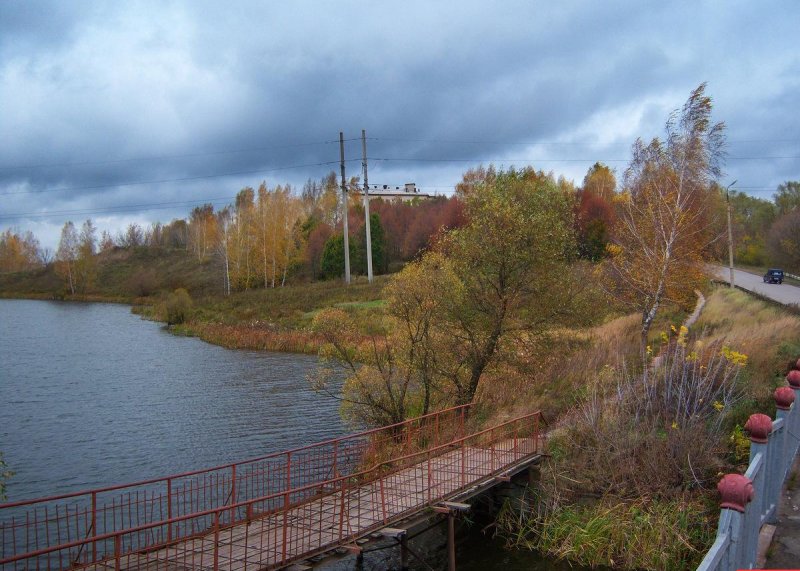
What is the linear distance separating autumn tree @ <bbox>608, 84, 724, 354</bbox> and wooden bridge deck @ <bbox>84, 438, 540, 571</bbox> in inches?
400

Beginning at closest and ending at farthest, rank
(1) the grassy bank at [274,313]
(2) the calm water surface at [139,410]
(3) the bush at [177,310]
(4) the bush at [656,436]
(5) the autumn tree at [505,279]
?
(4) the bush at [656,436] < (5) the autumn tree at [505,279] < (2) the calm water surface at [139,410] < (1) the grassy bank at [274,313] < (3) the bush at [177,310]

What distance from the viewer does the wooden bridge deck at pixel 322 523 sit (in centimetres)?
996

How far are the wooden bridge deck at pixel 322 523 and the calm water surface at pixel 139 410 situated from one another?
26.9 ft

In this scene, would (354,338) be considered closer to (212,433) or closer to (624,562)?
(212,433)

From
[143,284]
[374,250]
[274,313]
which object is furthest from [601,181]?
[143,284]

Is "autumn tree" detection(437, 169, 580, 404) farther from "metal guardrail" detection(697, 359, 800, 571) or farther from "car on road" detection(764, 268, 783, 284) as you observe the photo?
"car on road" detection(764, 268, 783, 284)

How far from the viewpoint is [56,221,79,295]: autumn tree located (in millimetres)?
97812

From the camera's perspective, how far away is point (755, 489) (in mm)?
6172

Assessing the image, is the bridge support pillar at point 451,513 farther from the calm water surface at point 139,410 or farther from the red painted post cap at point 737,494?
the calm water surface at point 139,410

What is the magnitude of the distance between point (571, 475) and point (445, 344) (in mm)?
6036

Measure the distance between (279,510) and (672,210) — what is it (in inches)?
698

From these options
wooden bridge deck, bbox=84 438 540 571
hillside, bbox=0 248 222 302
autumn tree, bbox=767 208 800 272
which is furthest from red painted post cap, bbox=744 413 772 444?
hillside, bbox=0 248 222 302

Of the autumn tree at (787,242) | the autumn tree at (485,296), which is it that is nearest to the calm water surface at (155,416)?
the autumn tree at (485,296)

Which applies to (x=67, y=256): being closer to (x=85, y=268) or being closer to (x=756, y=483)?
(x=85, y=268)
